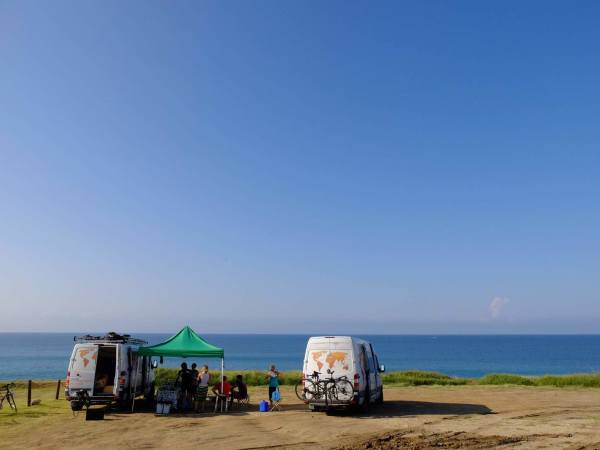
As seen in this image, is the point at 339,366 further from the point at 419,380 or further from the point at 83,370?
the point at 419,380

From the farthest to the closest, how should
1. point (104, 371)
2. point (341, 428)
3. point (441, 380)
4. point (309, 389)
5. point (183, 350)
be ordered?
point (441, 380) → point (104, 371) → point (183, 350) → point (309, 389) → point (341, 428)

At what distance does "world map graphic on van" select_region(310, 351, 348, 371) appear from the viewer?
1617 cm

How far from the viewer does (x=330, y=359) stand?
16312 millimetres

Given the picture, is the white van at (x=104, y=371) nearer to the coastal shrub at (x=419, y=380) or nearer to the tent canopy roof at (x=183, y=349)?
the tent canopy roof at (x=183, y=349)

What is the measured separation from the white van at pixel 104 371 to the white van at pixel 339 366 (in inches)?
237

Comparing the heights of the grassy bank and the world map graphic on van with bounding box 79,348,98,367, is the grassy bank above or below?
below

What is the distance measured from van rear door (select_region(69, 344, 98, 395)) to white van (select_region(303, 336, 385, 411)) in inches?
267

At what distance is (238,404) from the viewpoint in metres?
19.9

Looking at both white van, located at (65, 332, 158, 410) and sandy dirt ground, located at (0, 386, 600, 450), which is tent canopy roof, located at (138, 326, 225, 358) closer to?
white van, located at (65, 332, 158, 410)

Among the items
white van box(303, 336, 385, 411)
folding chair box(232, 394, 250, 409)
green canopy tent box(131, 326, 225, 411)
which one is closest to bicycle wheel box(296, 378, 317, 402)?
white van box(303, 336, 385, 411)

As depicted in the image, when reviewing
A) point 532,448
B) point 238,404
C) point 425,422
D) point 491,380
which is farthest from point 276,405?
point 491,380

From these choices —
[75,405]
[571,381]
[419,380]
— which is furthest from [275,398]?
[571,381]

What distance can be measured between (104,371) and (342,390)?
8899 millimetres

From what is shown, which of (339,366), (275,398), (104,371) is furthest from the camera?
(104,371)
